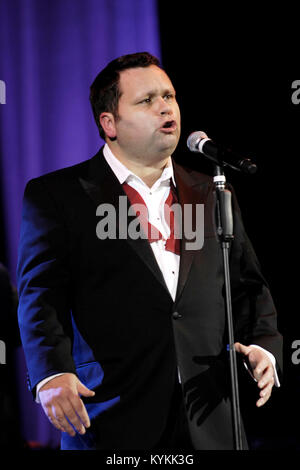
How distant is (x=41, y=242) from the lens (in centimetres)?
195

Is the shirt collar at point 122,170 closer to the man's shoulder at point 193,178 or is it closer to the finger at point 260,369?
the man's shoulder at point 193,178

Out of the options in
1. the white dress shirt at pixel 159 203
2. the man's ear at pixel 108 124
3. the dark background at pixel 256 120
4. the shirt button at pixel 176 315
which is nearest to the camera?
the shirt button at pixel 176 315

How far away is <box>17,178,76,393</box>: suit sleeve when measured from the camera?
179 centimetres

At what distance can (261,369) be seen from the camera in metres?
1.89

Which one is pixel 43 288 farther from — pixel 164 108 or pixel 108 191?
pixel 164 108

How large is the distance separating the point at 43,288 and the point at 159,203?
57cm

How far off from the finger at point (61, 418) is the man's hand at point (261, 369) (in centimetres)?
60

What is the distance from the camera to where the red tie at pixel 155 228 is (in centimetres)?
207

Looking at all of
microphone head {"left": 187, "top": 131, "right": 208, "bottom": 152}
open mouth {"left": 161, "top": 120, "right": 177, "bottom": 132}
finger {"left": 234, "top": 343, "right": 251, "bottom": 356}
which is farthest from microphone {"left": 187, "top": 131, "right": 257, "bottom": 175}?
finger {"left": 234, "top": 343, "right": 251, "bottom": 356}

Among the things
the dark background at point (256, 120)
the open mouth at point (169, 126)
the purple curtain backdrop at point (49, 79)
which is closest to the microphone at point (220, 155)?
the open mouth at point (169, 126)

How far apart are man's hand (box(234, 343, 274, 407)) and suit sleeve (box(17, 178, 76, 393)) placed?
1.89 feet

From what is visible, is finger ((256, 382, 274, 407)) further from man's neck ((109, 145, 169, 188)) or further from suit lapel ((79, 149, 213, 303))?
man's neck ((109, 145, 169, 188))
